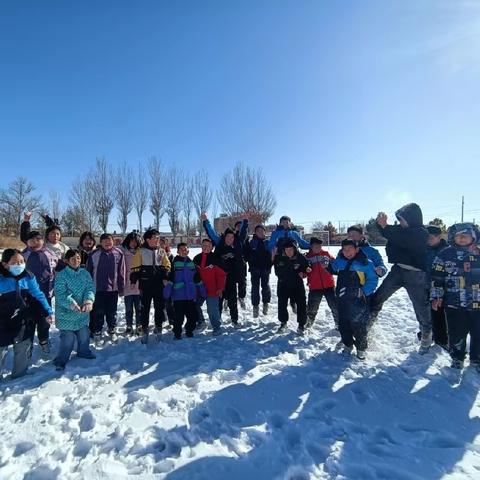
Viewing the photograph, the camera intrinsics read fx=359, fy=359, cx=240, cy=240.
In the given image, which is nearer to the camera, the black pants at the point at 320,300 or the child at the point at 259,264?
the black pants at the point at 320,300

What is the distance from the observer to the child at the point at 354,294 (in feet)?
15.8

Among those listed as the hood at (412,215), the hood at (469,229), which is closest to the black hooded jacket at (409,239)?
→ the hood at (412,215)

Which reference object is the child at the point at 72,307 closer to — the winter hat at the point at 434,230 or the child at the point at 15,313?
the child at the point at 15,313

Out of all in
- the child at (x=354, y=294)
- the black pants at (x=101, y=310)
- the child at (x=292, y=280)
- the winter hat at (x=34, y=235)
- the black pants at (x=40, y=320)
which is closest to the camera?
the black pants at (x=40, y=320)

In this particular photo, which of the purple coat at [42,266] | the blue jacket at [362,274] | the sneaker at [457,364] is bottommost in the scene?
the sneaker at [457,364]

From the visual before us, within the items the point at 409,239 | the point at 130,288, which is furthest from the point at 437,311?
the point at 130,288

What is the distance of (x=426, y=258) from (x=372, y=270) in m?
0.74

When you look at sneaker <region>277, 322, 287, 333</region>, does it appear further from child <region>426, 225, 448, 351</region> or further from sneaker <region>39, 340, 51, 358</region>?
sneaker <region>39, 340, 51, 358</region>

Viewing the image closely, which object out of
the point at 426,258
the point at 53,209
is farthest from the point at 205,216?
the point at 53,209

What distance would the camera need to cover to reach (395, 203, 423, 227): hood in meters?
4.98

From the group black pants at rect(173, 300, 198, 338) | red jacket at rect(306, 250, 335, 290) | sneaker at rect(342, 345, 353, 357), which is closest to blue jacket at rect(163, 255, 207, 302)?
black pants at rect(173, 300, 198, 338)

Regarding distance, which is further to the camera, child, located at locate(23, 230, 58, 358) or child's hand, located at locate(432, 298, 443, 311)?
child, located at locate(23, 230, 58, 358)

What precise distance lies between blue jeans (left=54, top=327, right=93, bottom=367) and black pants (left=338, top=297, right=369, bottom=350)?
3459 mm

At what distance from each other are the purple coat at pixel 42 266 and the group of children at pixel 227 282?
0.01m
